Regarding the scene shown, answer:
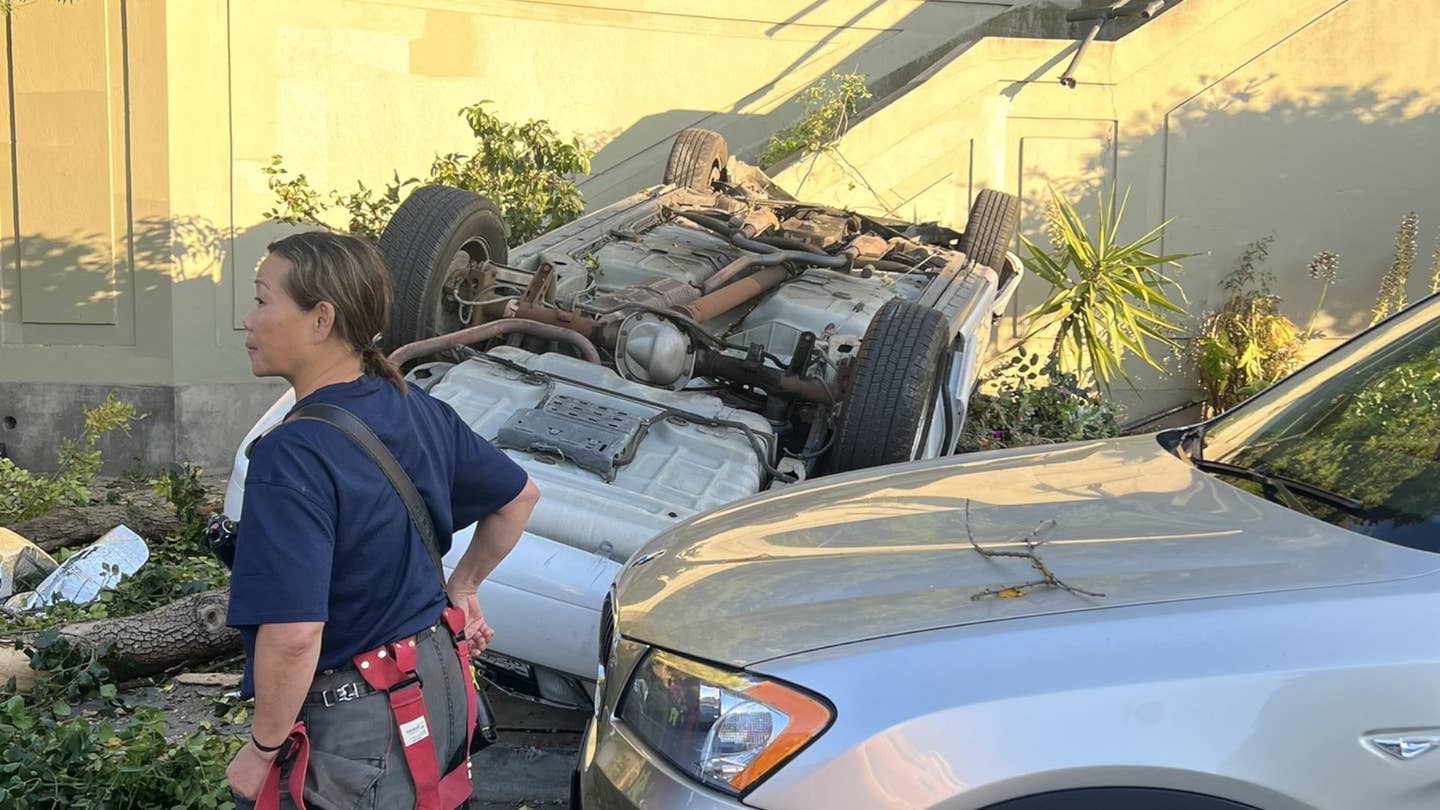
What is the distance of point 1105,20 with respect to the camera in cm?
1033

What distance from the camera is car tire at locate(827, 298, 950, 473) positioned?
410cm

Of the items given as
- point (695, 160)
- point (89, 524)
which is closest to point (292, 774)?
point (89, 524)

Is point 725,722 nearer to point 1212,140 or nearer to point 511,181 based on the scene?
point 511,181

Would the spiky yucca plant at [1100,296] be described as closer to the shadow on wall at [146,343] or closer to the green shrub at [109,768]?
the shadow on wall at [146,343]

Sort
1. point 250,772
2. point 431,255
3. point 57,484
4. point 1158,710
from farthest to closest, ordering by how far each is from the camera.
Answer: point 57,484 → point 431,255 → point 250,772 → point 1158,710

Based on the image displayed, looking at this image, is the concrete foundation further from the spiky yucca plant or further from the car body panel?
the car body panel

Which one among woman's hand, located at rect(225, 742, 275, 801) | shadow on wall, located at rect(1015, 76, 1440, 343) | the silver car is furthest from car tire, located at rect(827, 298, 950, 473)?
shadow on wall, located at rect(1015, 76, 1440, 343)

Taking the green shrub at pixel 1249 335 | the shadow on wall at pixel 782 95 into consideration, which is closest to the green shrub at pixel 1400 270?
the green shrub at pixel 1249 335

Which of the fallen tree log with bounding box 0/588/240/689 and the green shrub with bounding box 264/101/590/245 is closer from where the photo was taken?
the fallen tree log with bounding box 0/588/240/689

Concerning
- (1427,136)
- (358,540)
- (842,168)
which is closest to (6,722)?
(358,540)

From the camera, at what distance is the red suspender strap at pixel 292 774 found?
187cm

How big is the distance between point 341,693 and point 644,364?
2.56 meters

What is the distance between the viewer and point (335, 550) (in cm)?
188

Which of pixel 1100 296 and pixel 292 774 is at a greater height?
pixel 1100 296
